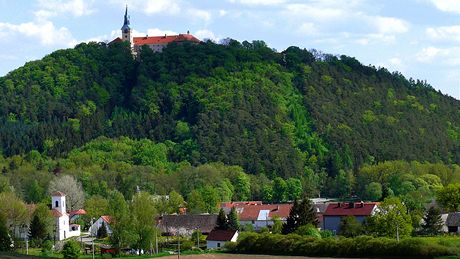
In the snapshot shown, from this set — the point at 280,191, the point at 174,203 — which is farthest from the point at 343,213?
the point at 280,191

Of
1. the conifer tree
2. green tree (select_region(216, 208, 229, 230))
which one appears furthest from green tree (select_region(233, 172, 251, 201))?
the conifer tree

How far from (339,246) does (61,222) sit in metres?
35.5

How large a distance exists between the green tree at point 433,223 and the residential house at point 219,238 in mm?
16041

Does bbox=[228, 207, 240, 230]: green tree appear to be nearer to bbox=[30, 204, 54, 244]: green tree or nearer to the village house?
bbox=[30, 204, 54, 244]: green tree

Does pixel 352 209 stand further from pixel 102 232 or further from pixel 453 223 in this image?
pixel 102 232

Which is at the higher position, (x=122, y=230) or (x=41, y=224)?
(x=41, y=224)

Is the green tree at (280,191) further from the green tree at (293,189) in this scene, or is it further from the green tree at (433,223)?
the green tree at (433,223)

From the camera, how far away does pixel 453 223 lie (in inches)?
3228

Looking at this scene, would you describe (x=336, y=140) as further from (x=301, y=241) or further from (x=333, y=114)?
(x=301, y=241)

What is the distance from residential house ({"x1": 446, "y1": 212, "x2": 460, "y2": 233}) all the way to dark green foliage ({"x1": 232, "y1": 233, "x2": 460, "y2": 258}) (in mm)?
18724

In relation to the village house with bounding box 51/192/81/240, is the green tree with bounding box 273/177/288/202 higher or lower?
higher

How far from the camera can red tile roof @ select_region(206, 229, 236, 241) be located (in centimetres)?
7688

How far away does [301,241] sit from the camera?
67.7 metres

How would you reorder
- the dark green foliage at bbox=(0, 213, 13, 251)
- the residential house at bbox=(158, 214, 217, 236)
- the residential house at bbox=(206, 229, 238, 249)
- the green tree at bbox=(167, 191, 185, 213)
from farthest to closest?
the green tree at bbox=(167, 191, 185, 213)
the residential house at bbox=(158, 214, 217, 236)
the residential house at bbox=(206, 229, 238, 249)
the dark green foliage at bbox=(0, 213, 13, 251)
